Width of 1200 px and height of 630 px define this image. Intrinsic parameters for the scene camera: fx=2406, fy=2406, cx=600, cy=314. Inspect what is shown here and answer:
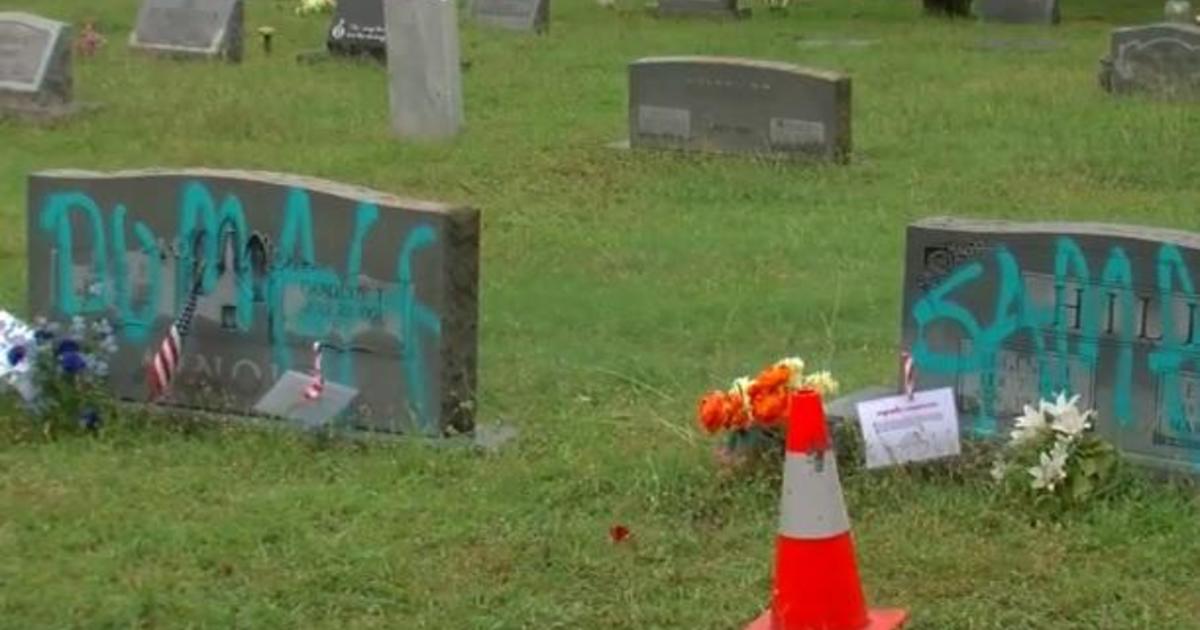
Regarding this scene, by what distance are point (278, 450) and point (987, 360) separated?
7.11 ft

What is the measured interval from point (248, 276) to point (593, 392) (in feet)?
4.30

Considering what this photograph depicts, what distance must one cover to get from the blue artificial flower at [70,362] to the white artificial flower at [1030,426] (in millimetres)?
3025

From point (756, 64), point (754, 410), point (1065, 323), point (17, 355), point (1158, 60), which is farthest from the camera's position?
point (1158, 60)

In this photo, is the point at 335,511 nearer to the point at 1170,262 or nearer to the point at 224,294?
the point at 224,294

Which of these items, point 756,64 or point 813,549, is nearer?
point 813,549

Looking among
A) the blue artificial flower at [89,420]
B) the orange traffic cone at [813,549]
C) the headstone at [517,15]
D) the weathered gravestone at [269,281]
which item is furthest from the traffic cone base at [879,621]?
the headstone at [517,15]

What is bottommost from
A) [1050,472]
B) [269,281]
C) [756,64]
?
[1050,472]

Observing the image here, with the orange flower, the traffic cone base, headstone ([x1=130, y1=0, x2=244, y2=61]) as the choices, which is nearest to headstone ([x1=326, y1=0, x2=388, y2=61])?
headstone ([x1=130, y1=0, x2=244, y2=61])

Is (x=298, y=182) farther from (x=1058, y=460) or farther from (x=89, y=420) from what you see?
(x=1058, y=460)

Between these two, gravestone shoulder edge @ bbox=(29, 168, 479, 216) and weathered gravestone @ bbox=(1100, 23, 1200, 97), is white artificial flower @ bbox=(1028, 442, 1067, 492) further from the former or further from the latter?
weathered gravestone @ bbox=(1100, 23, 1200, 97)

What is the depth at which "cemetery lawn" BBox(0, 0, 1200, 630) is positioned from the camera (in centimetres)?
595

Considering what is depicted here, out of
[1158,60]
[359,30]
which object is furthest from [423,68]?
[1158,60]

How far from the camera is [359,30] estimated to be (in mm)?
19047

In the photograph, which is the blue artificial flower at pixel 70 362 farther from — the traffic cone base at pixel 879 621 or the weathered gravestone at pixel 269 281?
the traffic cone base at pixel 879 621
